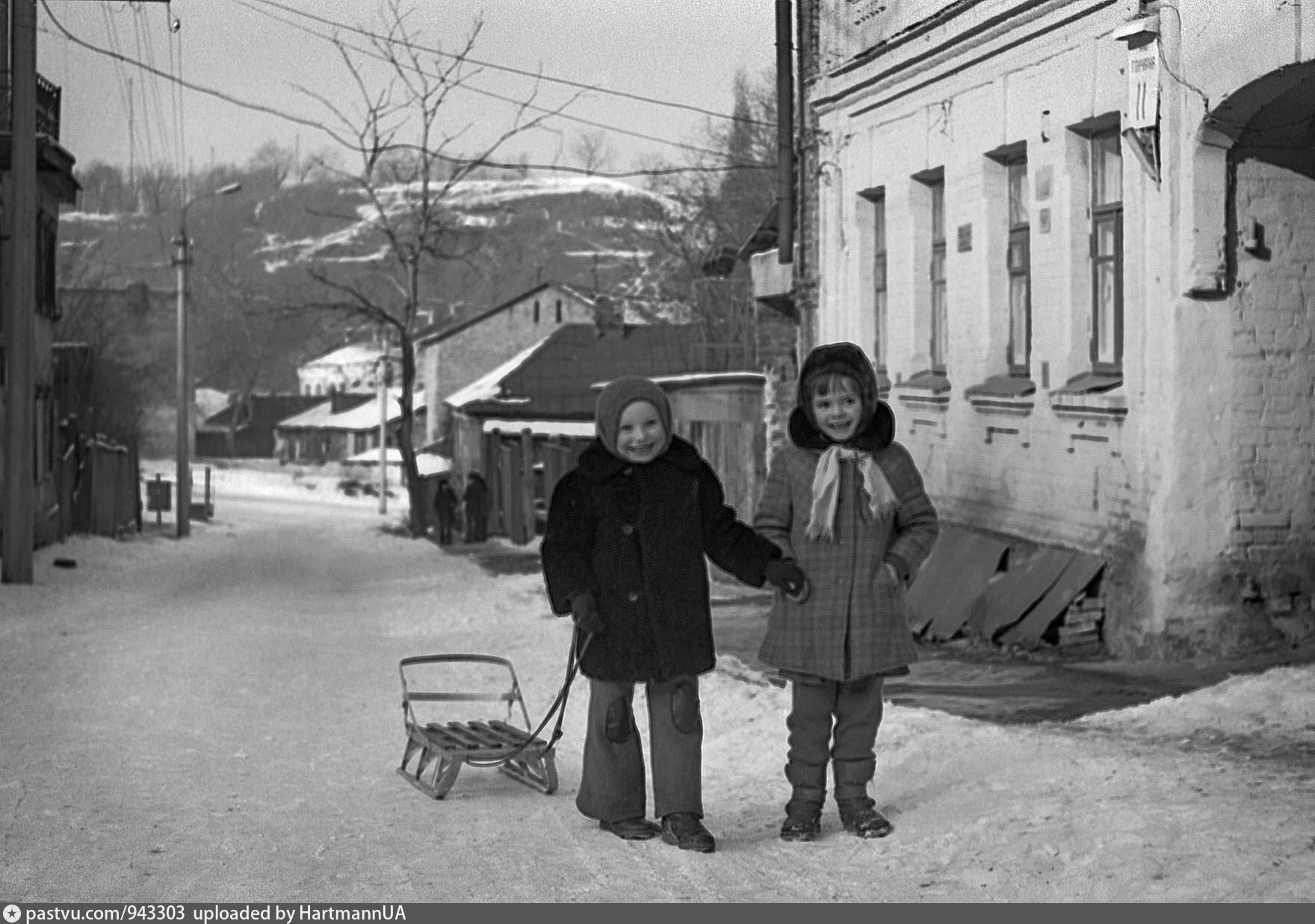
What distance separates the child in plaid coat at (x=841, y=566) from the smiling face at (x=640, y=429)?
17.0 inches

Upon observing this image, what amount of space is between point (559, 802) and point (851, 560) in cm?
185

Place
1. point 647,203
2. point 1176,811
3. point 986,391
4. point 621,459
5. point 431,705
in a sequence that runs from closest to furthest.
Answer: point 1176,811 < point 621,459 < point 431,705 < point 986,391 < point 647,203

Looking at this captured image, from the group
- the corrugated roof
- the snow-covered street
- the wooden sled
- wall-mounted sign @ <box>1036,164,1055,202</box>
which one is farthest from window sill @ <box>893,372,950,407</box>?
the corrugated roof

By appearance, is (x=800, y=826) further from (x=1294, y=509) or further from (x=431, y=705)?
(x=1294, y=509)

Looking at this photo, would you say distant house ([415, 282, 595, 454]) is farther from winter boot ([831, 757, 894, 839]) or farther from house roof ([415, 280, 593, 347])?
winter boot ([831, 757, 894, 839])

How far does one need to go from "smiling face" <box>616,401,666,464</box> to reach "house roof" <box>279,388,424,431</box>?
277 ft

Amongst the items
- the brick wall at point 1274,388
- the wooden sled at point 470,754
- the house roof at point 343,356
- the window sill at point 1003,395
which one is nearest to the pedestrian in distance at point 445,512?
the window sill at point 1003,395

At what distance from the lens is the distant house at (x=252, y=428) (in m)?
107

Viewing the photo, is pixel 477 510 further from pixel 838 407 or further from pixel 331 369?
pixel 331 369

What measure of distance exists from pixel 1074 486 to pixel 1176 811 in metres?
6.70

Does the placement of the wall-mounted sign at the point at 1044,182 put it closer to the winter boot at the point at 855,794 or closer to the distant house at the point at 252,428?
the winter boot at the point at 855,794

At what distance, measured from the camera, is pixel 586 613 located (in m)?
6.30

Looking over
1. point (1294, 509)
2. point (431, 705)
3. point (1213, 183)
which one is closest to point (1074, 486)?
point (1294, 509)

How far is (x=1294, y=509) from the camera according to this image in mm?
11297
